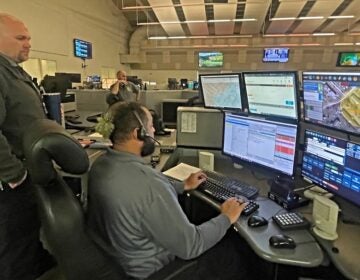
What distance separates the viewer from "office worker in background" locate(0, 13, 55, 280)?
1481 mm

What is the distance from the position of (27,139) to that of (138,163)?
0.39 m

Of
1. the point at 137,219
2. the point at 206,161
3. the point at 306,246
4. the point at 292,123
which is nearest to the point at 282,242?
the point at 306,246

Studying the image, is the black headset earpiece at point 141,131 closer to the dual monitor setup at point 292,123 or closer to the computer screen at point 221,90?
the dual monitor setup at point 292,123

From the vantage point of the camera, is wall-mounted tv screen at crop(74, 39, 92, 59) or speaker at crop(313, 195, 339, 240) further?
wall-mounted tv screen at crop(74, 39, 92, 59)

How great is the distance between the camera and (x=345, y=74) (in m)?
1.23

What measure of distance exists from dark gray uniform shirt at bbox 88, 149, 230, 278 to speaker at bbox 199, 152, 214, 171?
0.77 meters

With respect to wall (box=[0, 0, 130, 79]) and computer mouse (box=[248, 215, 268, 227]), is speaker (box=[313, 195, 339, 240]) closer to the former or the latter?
computer mouse (box=[248, 215, 268, 227])

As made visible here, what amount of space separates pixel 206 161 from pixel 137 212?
3.10 ft

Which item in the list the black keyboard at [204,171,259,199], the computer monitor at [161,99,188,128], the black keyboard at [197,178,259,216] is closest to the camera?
the black keyboard at [197,178,259,216]

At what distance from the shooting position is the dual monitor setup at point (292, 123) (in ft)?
4.01

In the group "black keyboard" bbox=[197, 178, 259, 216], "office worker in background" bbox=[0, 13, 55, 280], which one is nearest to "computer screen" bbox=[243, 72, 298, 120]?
"black keyboard" bbox=[197, 178, 259, 216]

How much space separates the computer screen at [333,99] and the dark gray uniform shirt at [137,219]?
772 mm

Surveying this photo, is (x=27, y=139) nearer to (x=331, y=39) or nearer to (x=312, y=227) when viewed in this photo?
(x=312, y=227)

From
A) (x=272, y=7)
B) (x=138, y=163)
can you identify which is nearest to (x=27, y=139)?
(x=138, y=163)
